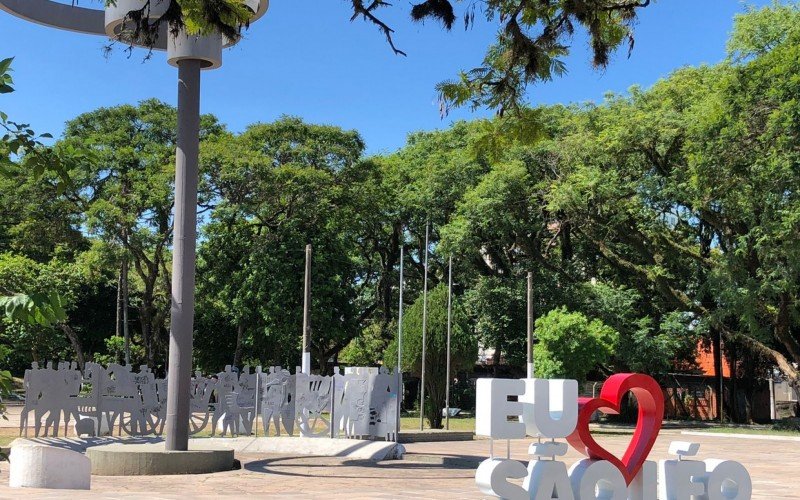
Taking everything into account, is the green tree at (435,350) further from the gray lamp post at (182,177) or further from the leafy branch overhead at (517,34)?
the leafy branch overhead at (517,34)

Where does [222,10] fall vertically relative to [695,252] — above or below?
below

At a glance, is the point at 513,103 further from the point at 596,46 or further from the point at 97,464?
the point at 97,464

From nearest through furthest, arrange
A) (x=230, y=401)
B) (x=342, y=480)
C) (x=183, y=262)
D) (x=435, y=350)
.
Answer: (x=342, y=480) → (x=183, y=262) → (x=230, y=401) → (x=435, y=350)

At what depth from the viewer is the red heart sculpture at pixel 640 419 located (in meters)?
9.14

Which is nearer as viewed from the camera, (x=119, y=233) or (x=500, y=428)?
(x=500, y=428)

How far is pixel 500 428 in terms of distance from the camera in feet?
29.0

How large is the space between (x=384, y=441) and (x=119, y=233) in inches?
774

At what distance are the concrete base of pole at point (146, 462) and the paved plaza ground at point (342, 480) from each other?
0.43 metres

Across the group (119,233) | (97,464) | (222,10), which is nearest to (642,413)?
(222,10)

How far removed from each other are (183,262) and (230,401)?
23.0 ft

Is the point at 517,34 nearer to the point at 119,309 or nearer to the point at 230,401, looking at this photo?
the point at 230,401

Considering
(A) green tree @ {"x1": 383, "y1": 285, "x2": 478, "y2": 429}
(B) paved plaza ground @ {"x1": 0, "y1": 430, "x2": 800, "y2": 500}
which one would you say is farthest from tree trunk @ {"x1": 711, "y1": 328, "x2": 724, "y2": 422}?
(B) paved plaza ground @ {"x1": 0, "y1": 430, "x2": 800, "y2": 500}

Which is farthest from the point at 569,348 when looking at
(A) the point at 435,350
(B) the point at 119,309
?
(B) the point at 119,309

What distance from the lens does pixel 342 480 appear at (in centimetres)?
1388
